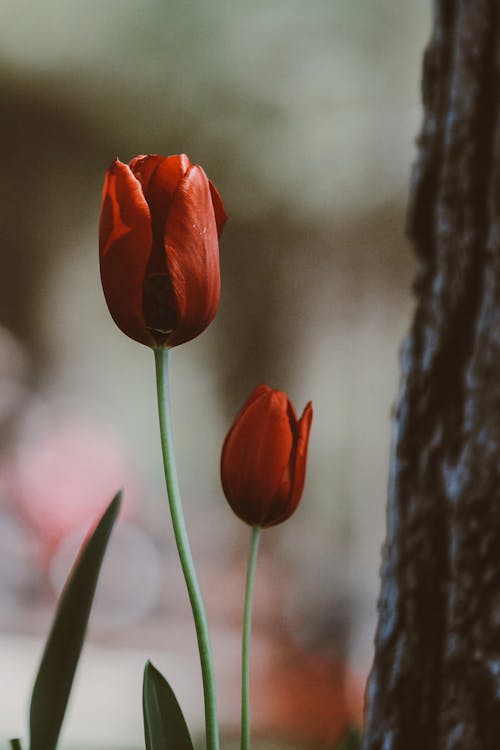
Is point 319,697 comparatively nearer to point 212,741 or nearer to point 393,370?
point 393,370

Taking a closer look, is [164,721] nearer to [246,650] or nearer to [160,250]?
[246,650]

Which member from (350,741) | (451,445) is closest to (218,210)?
(451,445)

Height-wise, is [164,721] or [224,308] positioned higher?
[224,308]

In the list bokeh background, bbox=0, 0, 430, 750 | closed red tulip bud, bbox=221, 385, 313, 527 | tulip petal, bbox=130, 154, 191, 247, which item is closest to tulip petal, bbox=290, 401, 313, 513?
closed red tulip bud, bbox=221, 385, 313, 527

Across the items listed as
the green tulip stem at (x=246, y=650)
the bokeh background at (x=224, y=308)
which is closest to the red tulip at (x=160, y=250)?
the green tulip stem at (x=246, y=650)

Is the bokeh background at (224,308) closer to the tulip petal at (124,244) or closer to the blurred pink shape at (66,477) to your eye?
the blurred pink shape at (66,477)

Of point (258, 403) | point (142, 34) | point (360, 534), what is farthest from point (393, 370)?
point (258, 403)
